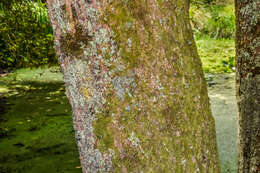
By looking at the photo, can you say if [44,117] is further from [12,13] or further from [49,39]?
[12,13]

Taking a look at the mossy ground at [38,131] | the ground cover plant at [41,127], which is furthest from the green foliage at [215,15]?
the mossy ground at [38,131]

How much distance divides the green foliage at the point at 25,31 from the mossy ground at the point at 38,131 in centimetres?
81

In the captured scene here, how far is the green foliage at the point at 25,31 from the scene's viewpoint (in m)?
3.57

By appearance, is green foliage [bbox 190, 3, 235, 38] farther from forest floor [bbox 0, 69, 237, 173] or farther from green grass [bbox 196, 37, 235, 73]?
forest floor [bbox 0, 69, 237, 173]

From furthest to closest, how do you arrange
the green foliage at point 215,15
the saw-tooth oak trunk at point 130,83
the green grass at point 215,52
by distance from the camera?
the green grass at point 215,52 → the green foliage at point 215,15 → the saw-tooth oak trunk at point 130,83

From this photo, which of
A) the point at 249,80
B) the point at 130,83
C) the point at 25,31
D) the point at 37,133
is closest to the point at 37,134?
the point at 37,133

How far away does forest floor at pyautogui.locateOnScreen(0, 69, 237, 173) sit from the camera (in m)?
2.97

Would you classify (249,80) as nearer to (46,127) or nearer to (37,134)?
(37,134)

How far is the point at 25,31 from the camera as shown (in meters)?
3.69

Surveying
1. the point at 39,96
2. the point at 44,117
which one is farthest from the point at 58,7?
the point at 39,96

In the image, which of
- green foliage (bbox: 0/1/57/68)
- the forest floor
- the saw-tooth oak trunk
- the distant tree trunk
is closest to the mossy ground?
the forest floor

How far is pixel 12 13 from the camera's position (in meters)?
3.57

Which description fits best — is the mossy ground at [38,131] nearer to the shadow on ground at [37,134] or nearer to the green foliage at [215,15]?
the shadow on ground at [37,134]

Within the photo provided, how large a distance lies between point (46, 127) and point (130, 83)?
11.5 feet
